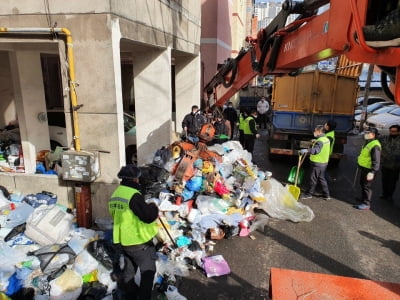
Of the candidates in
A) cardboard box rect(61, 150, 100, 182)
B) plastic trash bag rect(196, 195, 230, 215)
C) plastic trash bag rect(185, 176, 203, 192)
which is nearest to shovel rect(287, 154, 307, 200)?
plastic trash bag rect(196, 195, 230, 215)

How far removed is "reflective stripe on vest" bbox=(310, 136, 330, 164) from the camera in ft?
21.1

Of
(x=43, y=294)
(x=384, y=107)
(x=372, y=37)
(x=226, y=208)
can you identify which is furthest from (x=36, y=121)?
(x=384, y=107)

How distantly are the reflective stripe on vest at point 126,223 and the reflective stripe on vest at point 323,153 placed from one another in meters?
4.47

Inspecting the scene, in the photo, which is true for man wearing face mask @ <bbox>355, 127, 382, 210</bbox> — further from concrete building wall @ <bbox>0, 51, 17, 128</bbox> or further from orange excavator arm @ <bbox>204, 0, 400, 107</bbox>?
concrete building wall @ <bbox>0, 51, 17, 128</bbox>

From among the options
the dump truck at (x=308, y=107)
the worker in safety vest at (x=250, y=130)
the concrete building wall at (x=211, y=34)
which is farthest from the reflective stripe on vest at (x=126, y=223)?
the concrete building wall at (x=211, y=34)

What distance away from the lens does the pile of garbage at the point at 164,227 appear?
3.76 meters

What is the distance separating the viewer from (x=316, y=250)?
188 inches

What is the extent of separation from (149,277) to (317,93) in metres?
6.88

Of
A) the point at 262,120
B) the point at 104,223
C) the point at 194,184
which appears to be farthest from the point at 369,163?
the point at 262,120

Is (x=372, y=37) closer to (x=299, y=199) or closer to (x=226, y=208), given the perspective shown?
(x=226, y=208)

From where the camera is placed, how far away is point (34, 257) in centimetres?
405

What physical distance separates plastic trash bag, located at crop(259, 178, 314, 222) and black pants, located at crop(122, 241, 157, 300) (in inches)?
118

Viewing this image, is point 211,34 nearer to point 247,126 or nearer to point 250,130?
point 247,126

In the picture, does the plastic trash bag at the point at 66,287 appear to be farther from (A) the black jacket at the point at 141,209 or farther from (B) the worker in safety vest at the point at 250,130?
(B) the worker in safety vest at the point at 250,130
